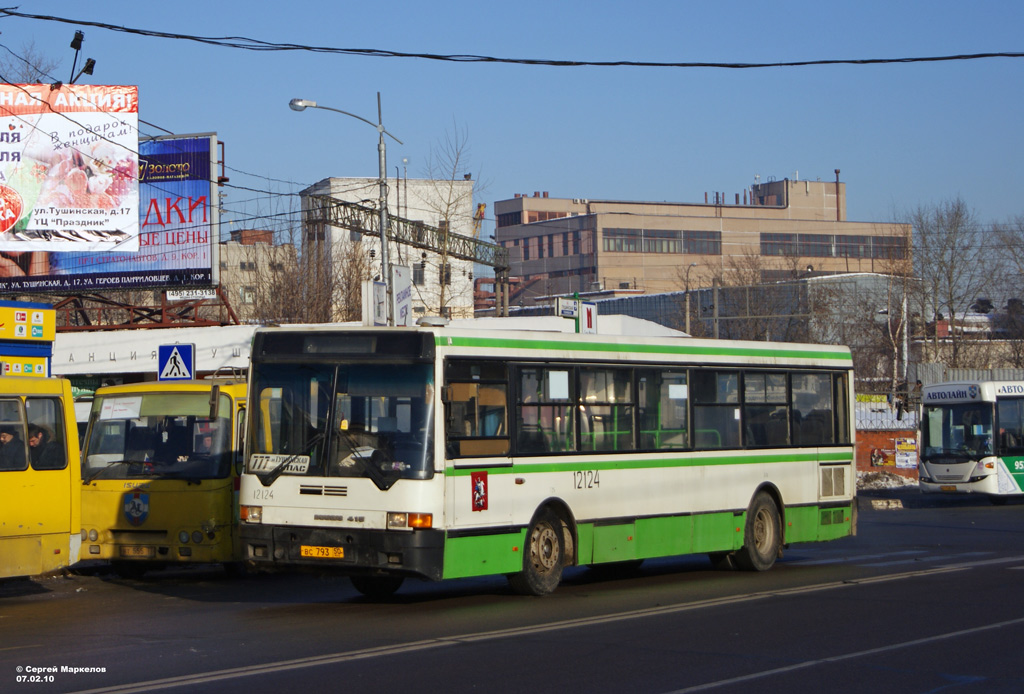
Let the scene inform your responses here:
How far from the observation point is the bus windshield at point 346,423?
1146 centimetres

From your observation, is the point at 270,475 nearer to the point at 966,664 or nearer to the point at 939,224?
the point at 966,664

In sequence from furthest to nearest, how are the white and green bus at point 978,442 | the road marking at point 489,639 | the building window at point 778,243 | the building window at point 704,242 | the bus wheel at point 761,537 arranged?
the building window at point 778,243
the building window at point 704,242
the white and green bus at point 978,442
the bus wheel at point 761,537
the road marking at point 489,639

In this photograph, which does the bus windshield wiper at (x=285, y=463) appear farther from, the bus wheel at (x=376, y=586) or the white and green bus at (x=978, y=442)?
the white and green bus at (x=978, y=442)

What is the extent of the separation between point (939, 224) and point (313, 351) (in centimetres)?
5829

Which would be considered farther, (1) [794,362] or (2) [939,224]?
(2) [939,224]

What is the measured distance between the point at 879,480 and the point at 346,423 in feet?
92.6

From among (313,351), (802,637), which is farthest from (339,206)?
(802,637)

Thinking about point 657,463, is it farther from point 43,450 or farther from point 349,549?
point 43,450

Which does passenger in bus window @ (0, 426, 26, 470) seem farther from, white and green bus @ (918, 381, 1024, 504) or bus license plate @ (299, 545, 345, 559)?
white and green bus @ (918, 381, 1024, 504)

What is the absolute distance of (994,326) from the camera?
7288 cm

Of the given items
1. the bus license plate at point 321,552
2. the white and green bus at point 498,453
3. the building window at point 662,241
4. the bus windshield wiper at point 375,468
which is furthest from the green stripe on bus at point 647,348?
the building window at point 662,241

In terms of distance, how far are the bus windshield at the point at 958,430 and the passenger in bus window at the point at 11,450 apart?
25379mm

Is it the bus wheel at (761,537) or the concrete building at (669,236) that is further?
the concrete building at (669,236)

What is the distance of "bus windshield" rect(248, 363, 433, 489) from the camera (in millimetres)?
11461
